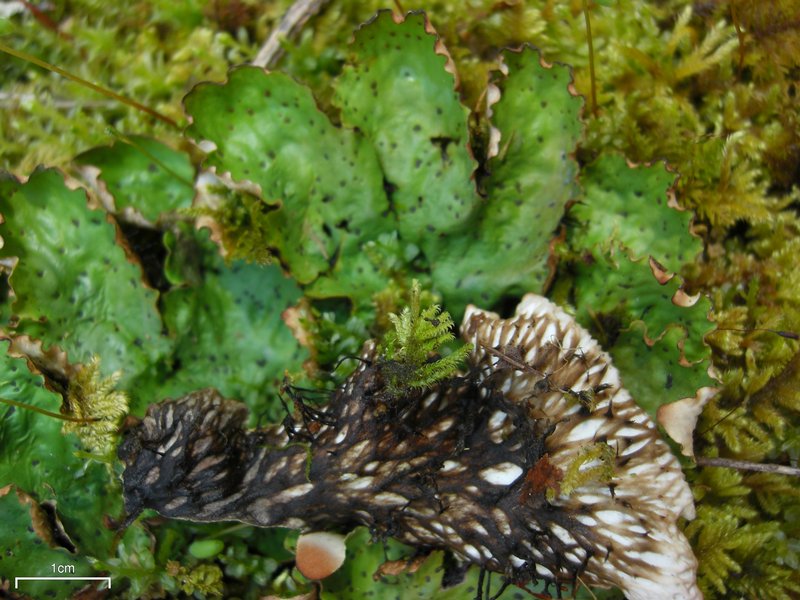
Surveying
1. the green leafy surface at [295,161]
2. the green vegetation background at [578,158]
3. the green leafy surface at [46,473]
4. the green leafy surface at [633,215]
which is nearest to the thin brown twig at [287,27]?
the green vegetation background at [578,158]

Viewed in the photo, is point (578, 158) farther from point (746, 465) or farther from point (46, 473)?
point (46, 473)

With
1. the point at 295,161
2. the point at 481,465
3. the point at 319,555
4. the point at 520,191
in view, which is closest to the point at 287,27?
the point at 295,161

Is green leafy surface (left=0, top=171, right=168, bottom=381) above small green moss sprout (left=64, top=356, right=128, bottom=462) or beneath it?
above

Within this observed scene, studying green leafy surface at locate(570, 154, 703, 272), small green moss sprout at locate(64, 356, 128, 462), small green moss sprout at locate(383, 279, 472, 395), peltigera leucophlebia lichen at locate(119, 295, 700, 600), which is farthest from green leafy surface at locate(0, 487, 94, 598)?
green leafy surface at locate(570, 154, 703, 272)

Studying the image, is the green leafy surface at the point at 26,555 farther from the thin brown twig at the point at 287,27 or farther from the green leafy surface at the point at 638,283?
the green leafy surface at the point at 638,283

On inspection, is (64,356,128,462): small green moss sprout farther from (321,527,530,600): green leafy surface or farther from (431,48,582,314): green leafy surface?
(431,48,582,314): green leafy surface

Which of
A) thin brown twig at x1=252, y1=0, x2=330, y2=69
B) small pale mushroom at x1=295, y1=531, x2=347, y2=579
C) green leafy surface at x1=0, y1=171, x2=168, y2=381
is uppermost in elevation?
thin brown twig at x1=252, y1=0, x2=330, y2=69
